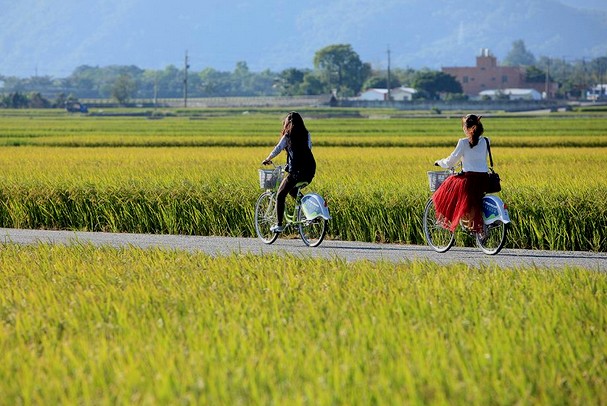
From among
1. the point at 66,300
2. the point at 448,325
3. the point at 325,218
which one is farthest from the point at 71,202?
the point at 448,325

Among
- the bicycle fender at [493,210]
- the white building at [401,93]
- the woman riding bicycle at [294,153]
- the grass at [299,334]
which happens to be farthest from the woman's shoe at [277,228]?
the white building at [401,93]

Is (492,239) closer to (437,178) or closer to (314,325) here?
(437,178)

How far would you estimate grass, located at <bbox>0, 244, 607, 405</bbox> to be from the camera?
20.2ft

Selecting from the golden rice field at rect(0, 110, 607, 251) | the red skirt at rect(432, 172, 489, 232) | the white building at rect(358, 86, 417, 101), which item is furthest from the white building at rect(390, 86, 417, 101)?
the red skirt at rect(432, 172, 489, 232)

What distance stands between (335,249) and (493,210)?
7.13ft

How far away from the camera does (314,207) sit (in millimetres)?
14688

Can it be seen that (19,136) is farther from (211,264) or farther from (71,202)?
(211,264)

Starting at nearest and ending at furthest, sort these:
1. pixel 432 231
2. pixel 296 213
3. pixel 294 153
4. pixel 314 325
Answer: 1. pixel 314 325
2. pixel 294 153
3. pixel 432 231
4. pixel 296 213

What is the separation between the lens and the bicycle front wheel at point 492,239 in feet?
45.3

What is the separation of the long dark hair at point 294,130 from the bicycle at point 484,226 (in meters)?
1.65

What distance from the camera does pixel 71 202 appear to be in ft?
60.5

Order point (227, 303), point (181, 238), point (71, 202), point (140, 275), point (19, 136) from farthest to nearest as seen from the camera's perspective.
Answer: point (19, 136)
point (71, 202)
point (181, 238)
point (140, 275)
point (227, 303)

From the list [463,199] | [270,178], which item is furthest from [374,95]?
[463,199]

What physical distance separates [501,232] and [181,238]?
4.74m
